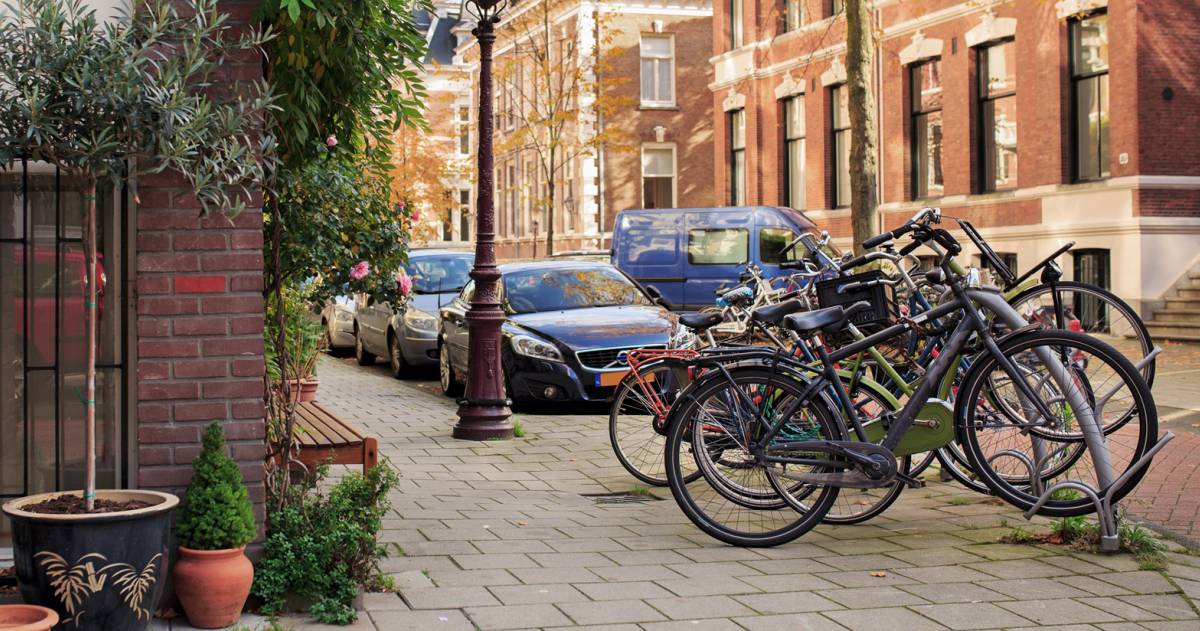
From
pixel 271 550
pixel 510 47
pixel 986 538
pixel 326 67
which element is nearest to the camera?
pixel 271 550

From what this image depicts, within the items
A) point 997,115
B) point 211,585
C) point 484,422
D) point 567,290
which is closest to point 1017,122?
point 997,115

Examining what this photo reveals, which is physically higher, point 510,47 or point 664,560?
point 510,47

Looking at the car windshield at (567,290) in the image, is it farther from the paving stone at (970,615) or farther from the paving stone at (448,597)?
the paving stone at (970,615)

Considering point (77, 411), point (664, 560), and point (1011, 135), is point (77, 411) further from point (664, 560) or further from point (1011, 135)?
point (1011, 135)

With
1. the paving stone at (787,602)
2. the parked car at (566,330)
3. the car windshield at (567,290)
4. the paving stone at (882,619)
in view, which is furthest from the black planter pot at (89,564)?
the car windshield at (567,290)

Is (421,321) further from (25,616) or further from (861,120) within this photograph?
(25,616)

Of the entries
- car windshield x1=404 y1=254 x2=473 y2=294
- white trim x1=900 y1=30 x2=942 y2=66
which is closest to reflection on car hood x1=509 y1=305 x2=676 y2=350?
car windshield x1=404 y1=254 x2=473 y2=294

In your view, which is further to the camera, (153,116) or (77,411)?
(77,411)

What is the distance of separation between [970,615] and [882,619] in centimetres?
37

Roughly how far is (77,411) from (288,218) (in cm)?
145

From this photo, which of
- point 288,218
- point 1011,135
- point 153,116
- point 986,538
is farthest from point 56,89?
point 1011,135

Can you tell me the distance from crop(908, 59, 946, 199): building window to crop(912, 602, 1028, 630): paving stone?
841 inches

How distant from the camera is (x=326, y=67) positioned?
6016 mm

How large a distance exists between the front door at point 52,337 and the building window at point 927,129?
22.4 meters
